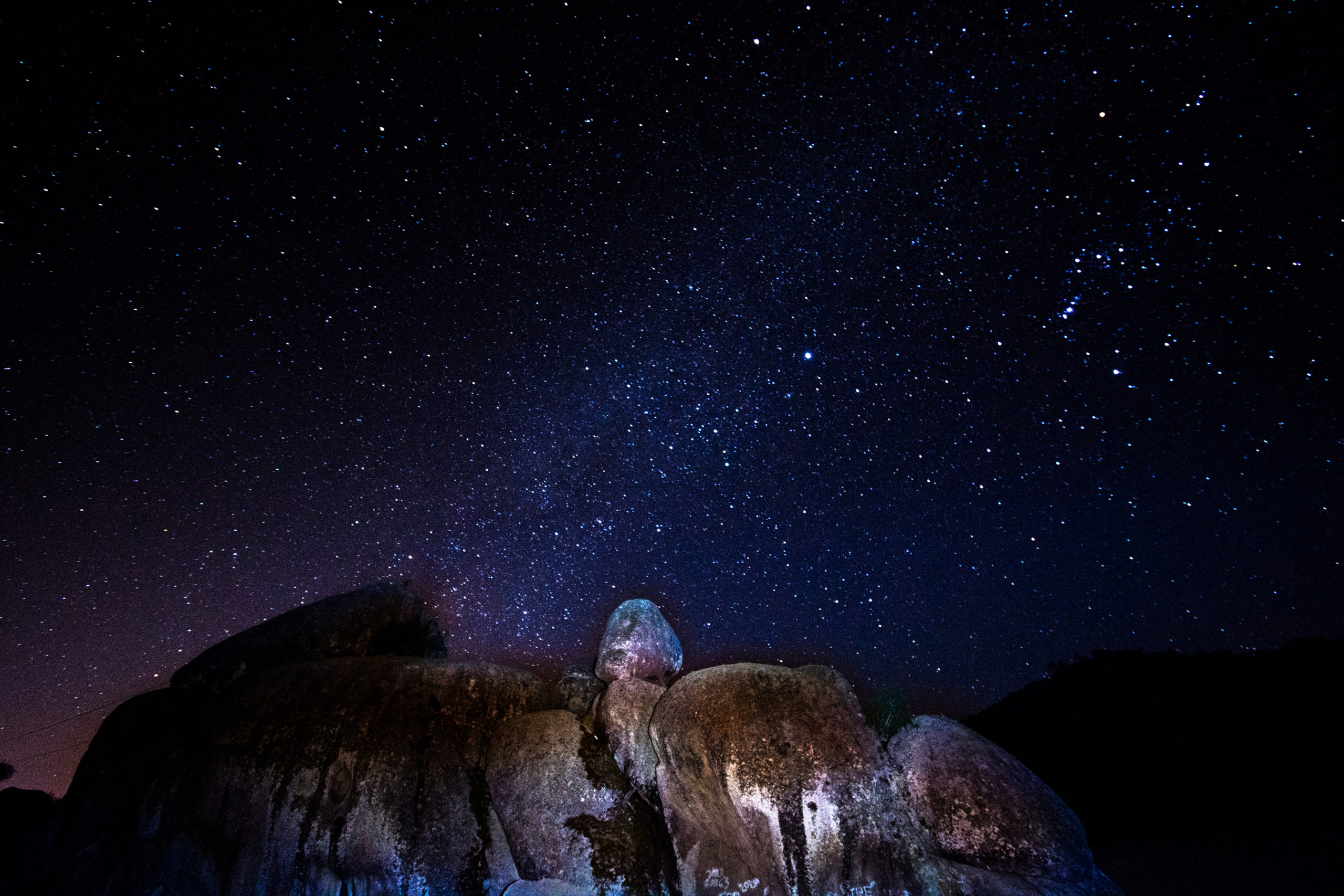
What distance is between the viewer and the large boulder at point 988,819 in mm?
9289

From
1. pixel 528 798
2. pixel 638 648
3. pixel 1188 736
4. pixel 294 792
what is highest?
pixel 638 648

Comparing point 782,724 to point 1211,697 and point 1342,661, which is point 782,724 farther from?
point 1342,661

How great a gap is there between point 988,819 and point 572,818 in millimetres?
8080

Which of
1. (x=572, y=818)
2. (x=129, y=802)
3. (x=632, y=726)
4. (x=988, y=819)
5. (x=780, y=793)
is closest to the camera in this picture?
(x=988, y=819)

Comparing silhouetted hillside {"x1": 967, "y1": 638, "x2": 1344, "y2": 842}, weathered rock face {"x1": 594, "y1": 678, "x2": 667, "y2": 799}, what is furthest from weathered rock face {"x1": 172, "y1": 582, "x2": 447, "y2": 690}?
silhouetted hillside {"x1": 967, "y1": 638, "x2": 1344, "y2": 842}

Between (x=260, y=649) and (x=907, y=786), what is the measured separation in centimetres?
1556

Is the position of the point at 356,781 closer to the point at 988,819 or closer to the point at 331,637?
the point at 331,637

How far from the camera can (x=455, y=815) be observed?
35.1ft

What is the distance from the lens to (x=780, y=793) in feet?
33.3

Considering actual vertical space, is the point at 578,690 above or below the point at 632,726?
above

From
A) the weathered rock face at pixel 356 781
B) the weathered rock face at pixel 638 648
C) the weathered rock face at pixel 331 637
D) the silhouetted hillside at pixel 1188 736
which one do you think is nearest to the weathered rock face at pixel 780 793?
the weathered rock face at pixel 638 648

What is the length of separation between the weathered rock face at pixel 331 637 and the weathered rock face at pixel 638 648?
5.70 metres

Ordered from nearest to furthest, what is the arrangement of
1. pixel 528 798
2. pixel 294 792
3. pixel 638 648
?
pixel 294 792, pixel 528 798, pixel 638 648

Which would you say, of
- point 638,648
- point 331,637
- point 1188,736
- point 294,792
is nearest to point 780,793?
point 638,648
